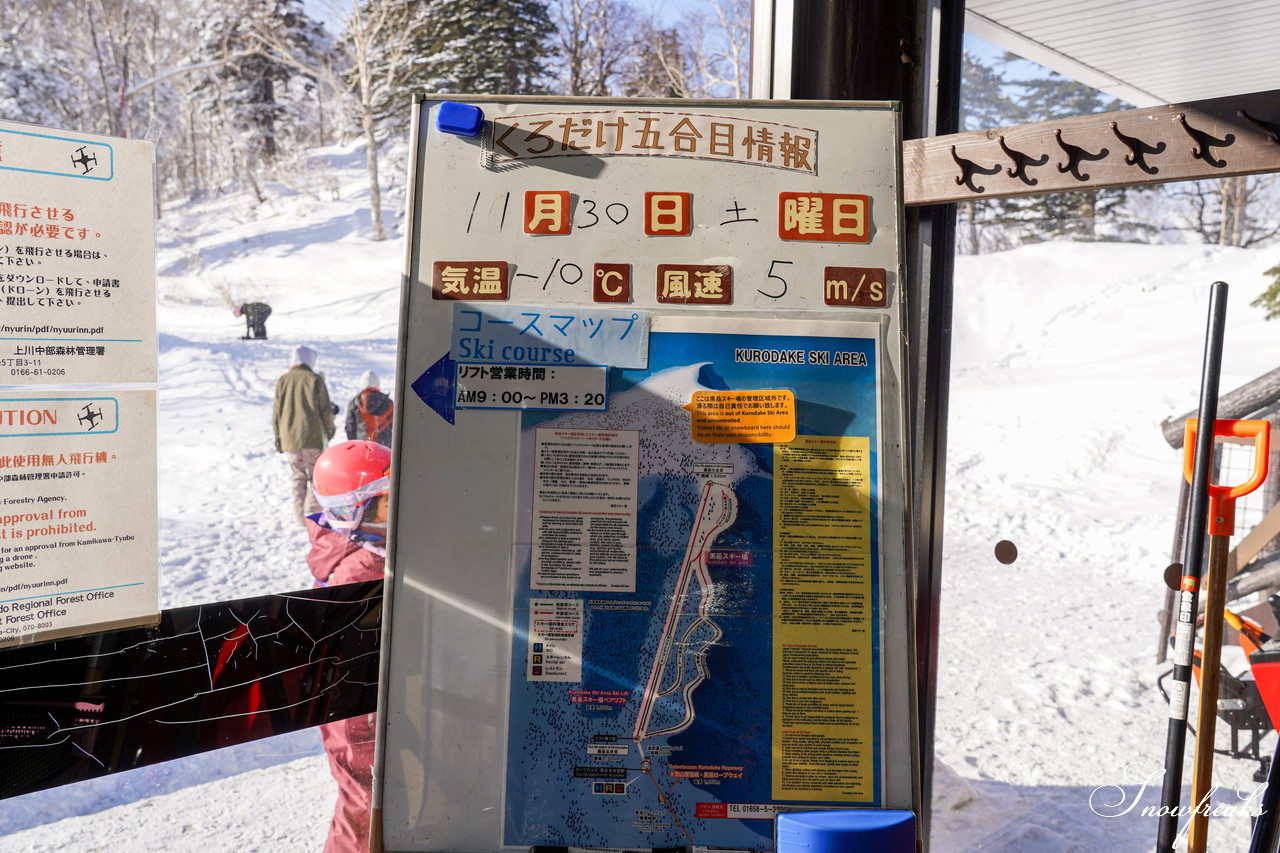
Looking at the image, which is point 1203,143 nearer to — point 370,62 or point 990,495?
point 990,495

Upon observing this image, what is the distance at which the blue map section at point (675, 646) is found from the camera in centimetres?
103

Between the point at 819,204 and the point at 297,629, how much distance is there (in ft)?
3.54

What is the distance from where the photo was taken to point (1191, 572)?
121 cm

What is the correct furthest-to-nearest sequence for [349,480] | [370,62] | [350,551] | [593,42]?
[370,62], [593,42], [349,480], [350,551]

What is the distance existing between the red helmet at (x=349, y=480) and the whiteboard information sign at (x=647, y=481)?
35.3 inches

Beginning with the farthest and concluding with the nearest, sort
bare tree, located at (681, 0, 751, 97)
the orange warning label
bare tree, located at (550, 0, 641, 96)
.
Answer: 1. bare tree, located at (550, 0, 641, 96)
2. bare tree, located at (681, 0, 751, 97)
3. the orange warning label

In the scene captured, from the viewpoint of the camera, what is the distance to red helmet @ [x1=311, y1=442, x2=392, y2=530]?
188 cm

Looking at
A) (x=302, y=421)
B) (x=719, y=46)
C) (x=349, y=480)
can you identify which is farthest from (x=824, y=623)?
(x=302, y=421)

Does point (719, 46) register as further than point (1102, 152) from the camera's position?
Yes

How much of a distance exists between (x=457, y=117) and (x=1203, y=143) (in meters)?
1.12

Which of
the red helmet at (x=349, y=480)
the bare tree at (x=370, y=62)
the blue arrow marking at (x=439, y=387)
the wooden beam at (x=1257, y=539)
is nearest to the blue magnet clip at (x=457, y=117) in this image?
the blue arrow marking at (x=439, y=387)

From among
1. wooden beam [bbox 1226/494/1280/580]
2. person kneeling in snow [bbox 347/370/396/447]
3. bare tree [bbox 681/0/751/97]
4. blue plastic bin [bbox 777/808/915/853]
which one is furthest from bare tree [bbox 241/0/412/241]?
wooden beam [bbox 1226/494/1280/580]

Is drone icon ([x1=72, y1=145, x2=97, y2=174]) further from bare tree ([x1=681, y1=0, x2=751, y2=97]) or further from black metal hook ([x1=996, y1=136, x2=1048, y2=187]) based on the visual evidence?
black metal hook ([x1=996, y1=136, x2=1048, y2=187])

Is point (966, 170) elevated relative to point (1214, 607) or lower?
elevated
